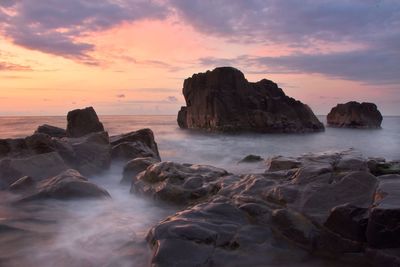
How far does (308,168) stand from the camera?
731 centimetres

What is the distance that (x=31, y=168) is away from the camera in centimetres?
1023

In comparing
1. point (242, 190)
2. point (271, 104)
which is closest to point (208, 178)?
point (242, 190)

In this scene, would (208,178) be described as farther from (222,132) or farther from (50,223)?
(222,132)

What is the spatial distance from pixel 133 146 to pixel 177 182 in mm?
6493

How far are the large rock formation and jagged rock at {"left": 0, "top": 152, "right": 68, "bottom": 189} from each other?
51936mm

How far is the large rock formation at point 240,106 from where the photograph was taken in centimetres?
6378

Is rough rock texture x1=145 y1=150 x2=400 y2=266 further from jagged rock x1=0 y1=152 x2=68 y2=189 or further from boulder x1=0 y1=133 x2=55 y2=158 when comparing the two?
boulder x1=0 y1=133 x2=55 y2=158

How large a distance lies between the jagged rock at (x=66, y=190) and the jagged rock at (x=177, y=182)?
1065mm

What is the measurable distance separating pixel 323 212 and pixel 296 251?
0.75 meters

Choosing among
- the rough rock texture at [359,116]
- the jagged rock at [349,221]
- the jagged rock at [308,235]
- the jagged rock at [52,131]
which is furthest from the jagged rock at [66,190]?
the rough rock texture at [359,116]

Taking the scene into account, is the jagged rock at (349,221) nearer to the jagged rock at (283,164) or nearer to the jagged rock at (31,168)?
the jagged rock at (283,164)

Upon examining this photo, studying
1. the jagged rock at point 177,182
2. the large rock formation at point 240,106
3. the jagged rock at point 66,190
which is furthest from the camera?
the large rock formation at point 240,106

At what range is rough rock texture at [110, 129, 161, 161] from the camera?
48.0 feet

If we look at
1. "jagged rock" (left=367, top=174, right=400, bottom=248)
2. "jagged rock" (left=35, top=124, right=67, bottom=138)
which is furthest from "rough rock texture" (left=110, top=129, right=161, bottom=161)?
"jagged rock" (left=367, top=174, right=400, bottom=248)
